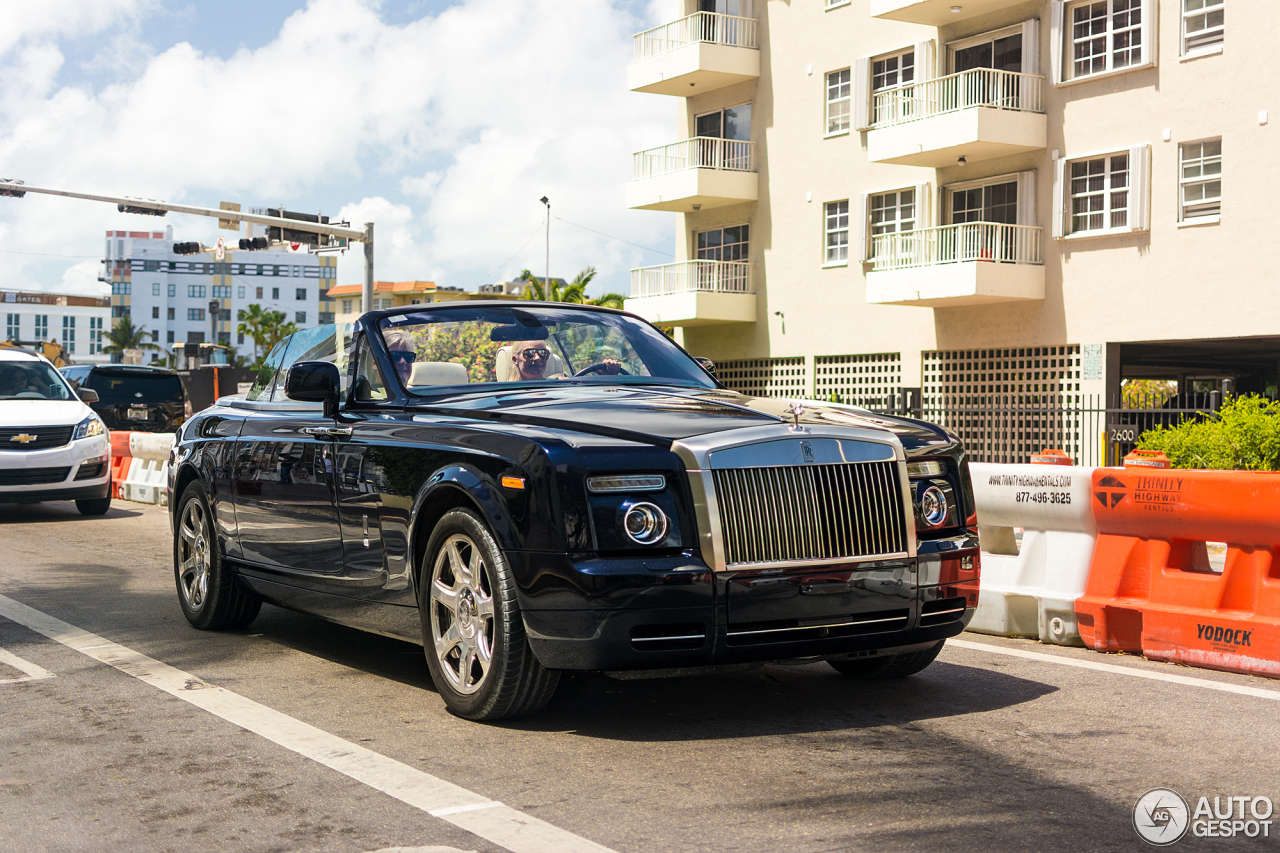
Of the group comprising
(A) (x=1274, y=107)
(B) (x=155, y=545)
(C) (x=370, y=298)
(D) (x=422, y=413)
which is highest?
(A) (x=1274, y=107)

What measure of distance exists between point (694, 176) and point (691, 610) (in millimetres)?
31134

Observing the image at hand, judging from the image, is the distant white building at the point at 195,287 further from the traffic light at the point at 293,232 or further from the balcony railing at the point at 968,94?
the balcony railing at the point at 968,94

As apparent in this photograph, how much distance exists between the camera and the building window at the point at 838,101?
106 feet

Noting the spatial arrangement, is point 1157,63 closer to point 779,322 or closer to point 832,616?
point 779,322

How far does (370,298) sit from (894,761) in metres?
27.8

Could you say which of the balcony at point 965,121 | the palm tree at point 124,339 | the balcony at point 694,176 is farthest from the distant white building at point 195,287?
the balcony at point 965,121

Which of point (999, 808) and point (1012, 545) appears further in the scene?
point (1012, 545)

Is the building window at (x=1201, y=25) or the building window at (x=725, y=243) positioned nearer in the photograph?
the building window at (x=1201, y=25)

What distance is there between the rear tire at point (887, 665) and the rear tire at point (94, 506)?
38.8 ft

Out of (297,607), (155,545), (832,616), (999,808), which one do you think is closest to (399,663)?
(297,607)

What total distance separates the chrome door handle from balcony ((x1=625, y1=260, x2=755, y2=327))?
28.9 m

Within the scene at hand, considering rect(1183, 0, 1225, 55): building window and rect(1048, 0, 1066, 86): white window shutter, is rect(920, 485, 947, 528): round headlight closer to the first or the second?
rect(1183, 0, 1225, 55): building window

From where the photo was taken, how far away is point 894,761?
4684mm

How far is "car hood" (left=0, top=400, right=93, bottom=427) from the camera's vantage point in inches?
592
